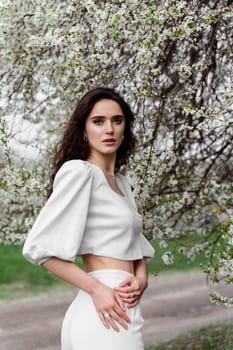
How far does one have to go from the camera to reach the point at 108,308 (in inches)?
80.7

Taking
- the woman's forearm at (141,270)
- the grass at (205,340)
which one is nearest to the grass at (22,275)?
the grass at (205,340)

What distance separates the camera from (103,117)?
227 cm

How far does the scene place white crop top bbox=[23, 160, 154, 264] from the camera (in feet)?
6.86

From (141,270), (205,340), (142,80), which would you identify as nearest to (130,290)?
(141,270)

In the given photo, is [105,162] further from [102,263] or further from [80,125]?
[102,263]

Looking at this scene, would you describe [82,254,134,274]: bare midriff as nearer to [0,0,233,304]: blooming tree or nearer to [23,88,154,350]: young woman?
[23,88,154,350]: young woman

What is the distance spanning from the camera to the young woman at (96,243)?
206 cm

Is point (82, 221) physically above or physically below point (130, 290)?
above

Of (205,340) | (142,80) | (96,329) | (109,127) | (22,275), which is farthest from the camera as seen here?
(22,275)

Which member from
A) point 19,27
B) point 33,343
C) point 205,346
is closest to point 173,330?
point 205,346

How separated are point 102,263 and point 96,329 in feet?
0.63

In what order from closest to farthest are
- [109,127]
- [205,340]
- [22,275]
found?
[109,127]
[205,340]
[22,275]

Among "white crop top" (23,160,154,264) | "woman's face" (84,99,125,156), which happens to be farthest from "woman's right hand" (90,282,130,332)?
"woman's face" (84,99,125,156)

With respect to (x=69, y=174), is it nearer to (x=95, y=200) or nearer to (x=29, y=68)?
(x=95, y=200)
